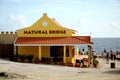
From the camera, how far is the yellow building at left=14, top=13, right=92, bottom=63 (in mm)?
36281

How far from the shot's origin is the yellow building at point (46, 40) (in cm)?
3628

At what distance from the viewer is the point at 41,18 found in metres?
37.9

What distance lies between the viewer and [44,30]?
37.9 m

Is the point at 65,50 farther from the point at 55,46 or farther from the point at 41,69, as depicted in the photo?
the point at 41,69

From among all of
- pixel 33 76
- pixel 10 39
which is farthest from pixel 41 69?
pixel 10 39

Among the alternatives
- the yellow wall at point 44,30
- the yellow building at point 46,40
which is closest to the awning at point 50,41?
the yellow building at point 46,40

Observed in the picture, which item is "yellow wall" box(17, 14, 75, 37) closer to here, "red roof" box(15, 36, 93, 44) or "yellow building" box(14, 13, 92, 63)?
"yellow building" box(14, 13, 92, 63)

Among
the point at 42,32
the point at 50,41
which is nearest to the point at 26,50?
the point at 42,32

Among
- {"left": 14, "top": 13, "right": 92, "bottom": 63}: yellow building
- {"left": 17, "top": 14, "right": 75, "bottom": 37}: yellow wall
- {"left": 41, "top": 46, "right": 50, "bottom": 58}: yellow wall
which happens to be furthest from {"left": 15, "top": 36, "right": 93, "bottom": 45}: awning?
{"left": 41, "top": 46, "right": 50, "bottom": 58}: yellow wall

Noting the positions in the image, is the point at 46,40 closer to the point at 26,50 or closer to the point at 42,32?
the point at 42,32

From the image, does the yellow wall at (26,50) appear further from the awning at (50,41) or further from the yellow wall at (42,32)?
the awning at (50,41)

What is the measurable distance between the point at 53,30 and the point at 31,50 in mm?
3336

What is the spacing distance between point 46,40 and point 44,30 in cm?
154

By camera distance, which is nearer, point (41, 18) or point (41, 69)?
point (41, 69)
